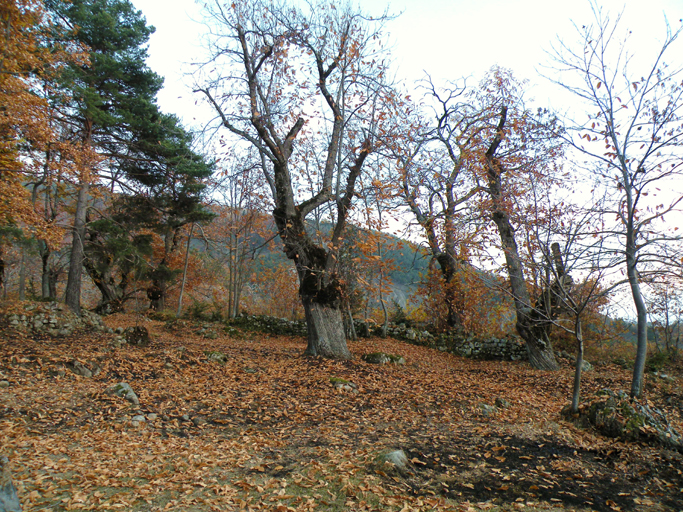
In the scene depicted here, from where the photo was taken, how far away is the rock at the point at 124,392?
536cm

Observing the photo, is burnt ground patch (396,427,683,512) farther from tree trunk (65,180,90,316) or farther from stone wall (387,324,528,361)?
tree trunk (65,180,90,316)

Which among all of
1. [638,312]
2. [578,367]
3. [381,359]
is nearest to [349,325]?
[381,359]

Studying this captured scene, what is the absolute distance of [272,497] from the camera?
122 inches

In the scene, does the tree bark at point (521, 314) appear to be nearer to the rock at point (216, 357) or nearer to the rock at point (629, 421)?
the rock at point (629, 421)

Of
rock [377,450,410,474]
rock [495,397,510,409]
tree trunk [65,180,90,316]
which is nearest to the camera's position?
rock [377,450,410,474]

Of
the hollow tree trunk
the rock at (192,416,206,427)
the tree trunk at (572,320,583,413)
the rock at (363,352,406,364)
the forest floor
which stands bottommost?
the rock at (192,416,206,427)

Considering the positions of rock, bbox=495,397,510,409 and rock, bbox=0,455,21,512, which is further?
rock, bbox=495,397,510,409

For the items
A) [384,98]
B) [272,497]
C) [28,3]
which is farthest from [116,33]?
[272,497]

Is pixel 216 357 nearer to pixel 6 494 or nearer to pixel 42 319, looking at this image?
pixel 42 319

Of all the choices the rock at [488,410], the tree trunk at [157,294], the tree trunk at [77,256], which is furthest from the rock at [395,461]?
the tree trunk at [157,294]

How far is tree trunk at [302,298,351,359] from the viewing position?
339 inches

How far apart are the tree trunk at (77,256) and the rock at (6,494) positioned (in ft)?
30.9

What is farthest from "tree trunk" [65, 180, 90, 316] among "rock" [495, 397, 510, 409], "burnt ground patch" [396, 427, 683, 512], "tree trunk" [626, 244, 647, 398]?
"tree trunk" [626, 244, 647, 398]

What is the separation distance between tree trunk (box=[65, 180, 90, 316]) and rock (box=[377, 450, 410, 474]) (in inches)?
402
